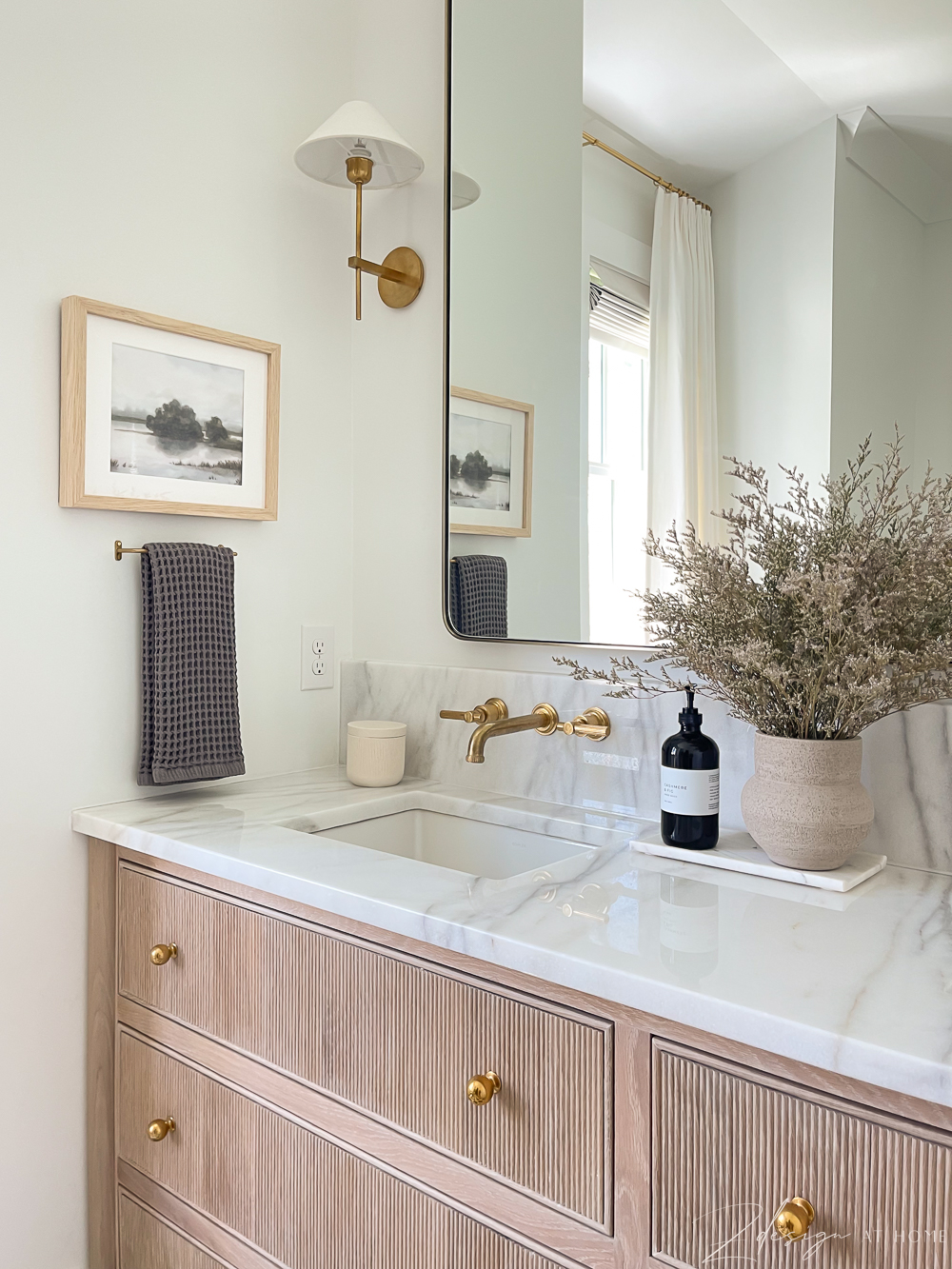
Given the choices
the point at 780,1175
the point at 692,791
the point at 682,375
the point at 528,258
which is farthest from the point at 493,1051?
the point at 528,258

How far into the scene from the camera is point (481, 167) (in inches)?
65.6

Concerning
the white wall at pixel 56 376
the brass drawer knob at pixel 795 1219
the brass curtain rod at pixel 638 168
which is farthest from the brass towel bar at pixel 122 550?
the brass drawer knob at pixel 795 1219

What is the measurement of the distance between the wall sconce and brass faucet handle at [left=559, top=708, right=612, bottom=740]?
2.70ft

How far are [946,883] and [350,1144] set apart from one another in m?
0.76

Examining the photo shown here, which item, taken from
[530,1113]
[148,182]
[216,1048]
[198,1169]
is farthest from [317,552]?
[530,1113]

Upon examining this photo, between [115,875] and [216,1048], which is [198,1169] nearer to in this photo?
[216,1048]

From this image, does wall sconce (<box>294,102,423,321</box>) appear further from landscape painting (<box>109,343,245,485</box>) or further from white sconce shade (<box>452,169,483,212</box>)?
landscape painting (<box>109,343,245,485</box>)

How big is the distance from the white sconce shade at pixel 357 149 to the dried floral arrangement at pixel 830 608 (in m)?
0.85

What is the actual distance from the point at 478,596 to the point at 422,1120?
87cm

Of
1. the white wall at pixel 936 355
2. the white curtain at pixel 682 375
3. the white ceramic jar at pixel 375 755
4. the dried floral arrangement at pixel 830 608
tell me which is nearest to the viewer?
the dried floral arrangement at pixel 830 608

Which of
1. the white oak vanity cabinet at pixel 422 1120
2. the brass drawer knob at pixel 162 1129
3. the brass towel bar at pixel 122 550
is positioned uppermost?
the brass towel bar at pixel 122 550

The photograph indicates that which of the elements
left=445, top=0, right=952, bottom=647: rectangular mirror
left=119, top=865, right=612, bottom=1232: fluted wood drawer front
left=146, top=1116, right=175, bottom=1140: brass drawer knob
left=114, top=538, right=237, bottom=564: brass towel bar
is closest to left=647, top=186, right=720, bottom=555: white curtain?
left=445, top=0, right=952, bottom=647: rectangular mirror

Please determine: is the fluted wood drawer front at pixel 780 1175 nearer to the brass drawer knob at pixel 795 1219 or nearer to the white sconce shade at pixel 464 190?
the brass drawer knob at pixel 795 1219

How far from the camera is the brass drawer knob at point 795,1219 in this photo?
743mm
